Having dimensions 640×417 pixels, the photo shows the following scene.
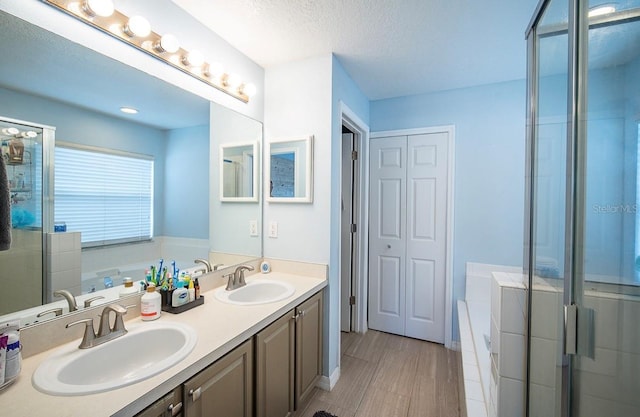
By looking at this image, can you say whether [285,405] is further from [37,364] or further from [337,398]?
[37,364]

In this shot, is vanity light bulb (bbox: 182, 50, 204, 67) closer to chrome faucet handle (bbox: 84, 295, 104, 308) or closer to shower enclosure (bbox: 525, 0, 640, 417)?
chrome faucet handle (bbox: 84, 295, 104, 308)

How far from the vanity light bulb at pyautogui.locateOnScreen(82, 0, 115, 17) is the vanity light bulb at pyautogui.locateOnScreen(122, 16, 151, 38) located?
0.27 ft

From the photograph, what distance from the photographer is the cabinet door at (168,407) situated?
2.58 ft

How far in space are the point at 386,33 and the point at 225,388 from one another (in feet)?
6.89

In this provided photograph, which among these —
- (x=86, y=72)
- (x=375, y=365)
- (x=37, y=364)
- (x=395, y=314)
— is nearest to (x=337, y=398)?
(x=375, y=365)

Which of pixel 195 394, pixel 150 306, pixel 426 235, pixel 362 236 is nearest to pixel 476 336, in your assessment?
pixel 426 235

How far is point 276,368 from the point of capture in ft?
4.62

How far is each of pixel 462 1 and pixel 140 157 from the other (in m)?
1.87

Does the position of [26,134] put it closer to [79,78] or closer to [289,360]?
[79,78]

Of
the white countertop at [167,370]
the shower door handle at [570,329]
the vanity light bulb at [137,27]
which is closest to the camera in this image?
the white countertop at [167,370]

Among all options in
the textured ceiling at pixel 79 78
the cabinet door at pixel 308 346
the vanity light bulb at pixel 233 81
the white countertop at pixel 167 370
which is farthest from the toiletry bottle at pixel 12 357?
the vanity light bulb at pixel 233 81

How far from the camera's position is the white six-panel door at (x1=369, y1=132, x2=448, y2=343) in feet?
8.47

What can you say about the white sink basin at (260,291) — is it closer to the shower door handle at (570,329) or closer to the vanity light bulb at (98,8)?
the shower door handle at (570,329)

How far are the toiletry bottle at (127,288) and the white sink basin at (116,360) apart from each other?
6.7 inches
